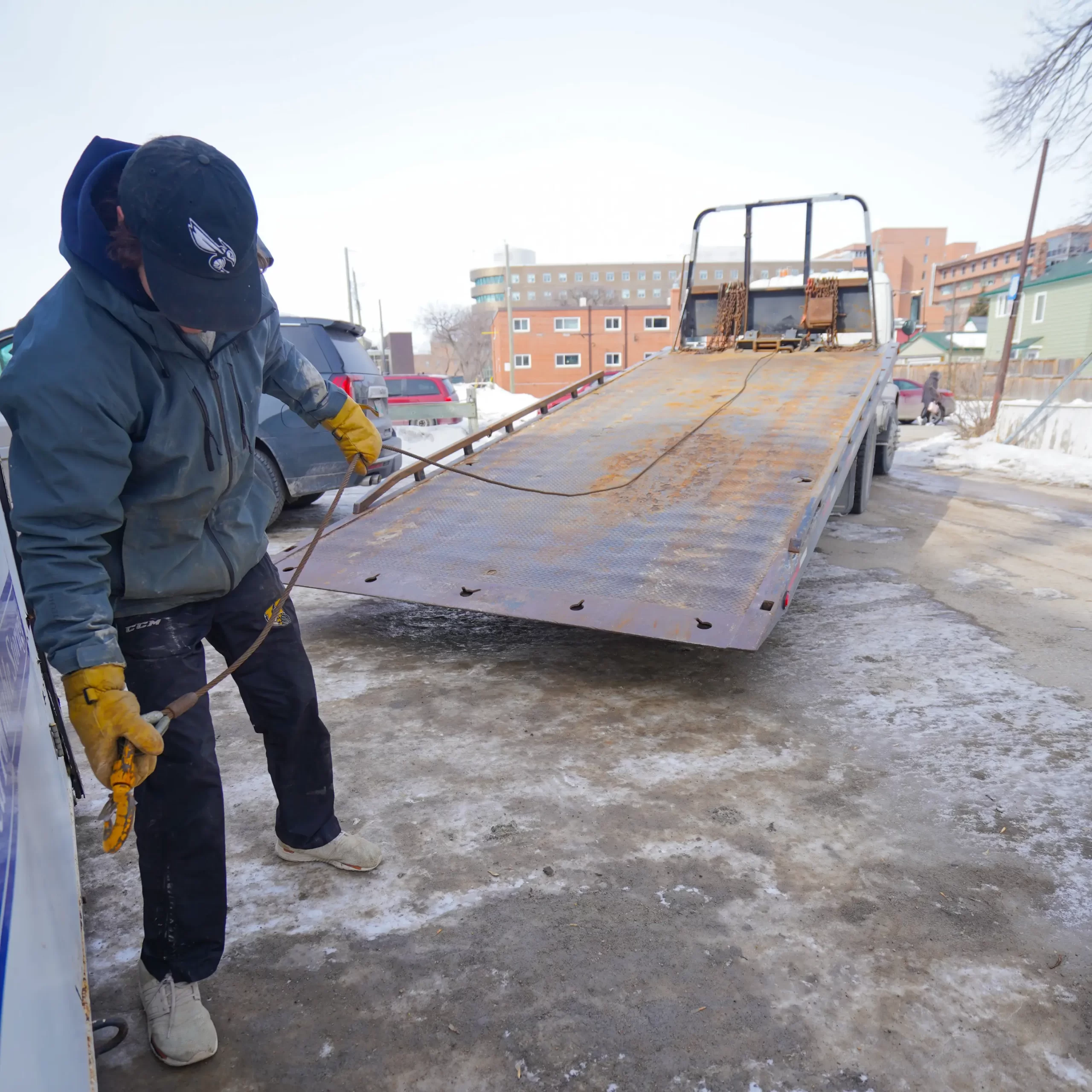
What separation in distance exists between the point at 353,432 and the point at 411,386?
659 inches

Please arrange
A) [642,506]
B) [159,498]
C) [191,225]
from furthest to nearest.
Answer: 1. [642,506]
2. [159,498]
3. [191,225]

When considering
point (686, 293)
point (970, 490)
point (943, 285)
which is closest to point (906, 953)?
point (686, 293)

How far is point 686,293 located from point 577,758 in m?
6.95

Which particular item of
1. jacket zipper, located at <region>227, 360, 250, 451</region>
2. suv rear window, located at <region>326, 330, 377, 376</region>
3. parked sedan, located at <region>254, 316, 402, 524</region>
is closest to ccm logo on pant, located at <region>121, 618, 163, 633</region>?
jacket zipper, located at <region>227, 360, 250, 451</region>

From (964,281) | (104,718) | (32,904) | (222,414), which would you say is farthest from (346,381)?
(964,281)

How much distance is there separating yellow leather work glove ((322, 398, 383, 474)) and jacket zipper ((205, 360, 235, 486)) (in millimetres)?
637

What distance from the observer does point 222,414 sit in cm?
192

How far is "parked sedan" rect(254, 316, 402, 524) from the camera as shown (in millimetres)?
6961

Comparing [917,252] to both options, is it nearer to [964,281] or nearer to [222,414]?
[964,281]

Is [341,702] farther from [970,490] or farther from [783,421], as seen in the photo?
[970,490]

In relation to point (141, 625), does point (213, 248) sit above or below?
above

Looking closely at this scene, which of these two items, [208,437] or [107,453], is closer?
[107,453]

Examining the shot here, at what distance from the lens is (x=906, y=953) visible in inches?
83.7

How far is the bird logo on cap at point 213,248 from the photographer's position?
1.62 metres
